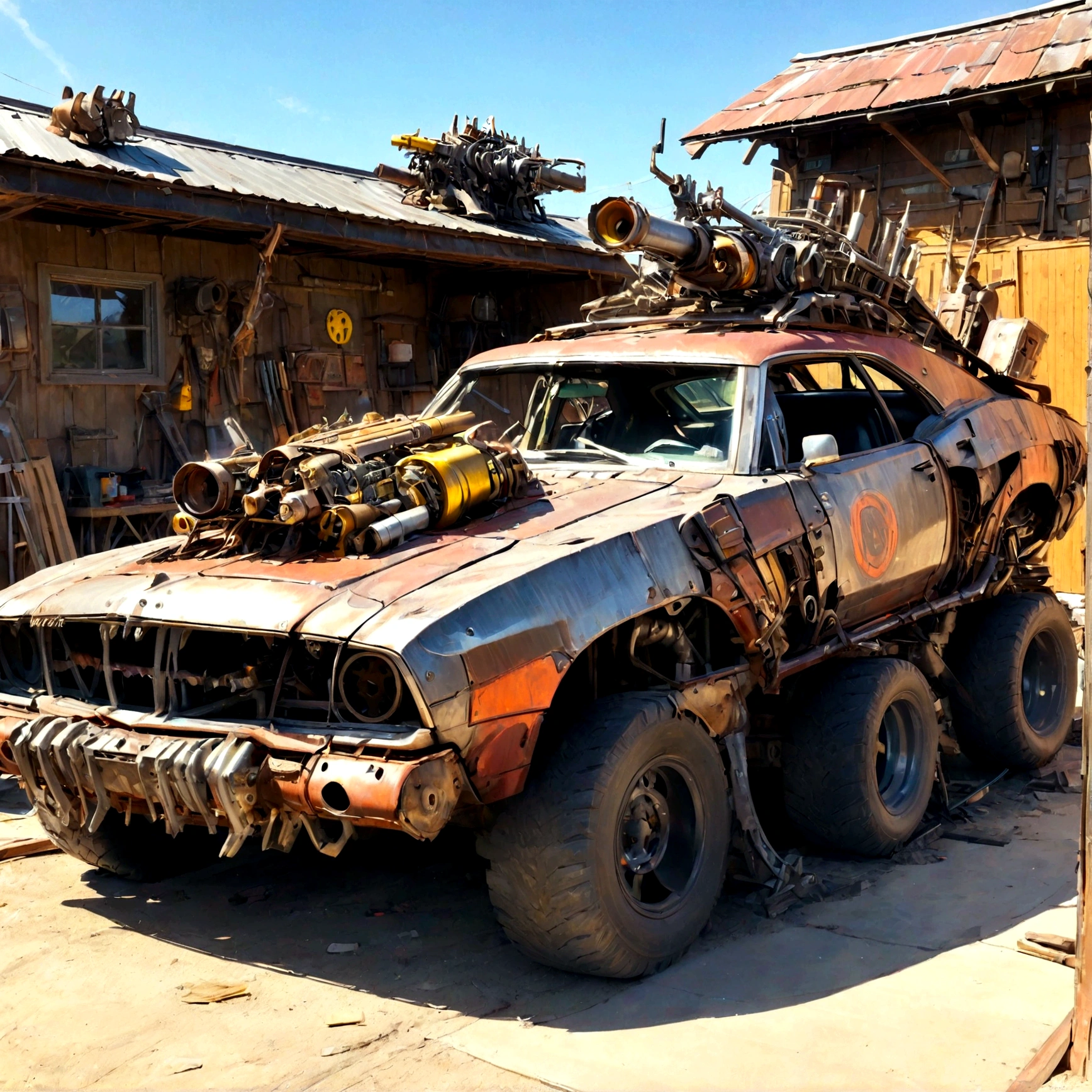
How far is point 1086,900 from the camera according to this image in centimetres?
338

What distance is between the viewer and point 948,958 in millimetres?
4418

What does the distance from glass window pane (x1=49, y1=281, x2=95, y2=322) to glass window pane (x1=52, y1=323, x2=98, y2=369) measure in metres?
0.08

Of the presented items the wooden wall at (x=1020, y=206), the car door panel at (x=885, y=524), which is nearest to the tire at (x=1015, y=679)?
the car door panel at (x=885, y=524)

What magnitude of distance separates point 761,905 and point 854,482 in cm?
198

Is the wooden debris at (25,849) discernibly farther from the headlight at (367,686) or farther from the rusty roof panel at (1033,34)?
the rusty roof panel at (1033,34)

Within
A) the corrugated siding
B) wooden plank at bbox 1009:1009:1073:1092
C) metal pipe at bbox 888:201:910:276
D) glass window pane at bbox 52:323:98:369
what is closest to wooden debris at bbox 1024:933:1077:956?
wooden plank at bbox 1009:1009:1073:1092

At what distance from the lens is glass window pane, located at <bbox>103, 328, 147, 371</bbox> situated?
367 inches

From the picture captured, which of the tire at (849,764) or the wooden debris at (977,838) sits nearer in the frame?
the tire at (849,764)

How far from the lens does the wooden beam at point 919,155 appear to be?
11008mm

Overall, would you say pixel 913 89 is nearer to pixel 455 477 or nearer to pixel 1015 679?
pixel 1015 679

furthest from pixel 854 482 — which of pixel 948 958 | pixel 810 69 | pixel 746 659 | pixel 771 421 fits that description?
pixel 810 69

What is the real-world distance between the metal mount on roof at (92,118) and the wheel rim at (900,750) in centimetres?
687

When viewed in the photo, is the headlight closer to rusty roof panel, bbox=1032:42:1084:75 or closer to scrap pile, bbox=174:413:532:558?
scrap pile, bbox=174:413:532:558

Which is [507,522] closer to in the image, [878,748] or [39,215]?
[878,748]
